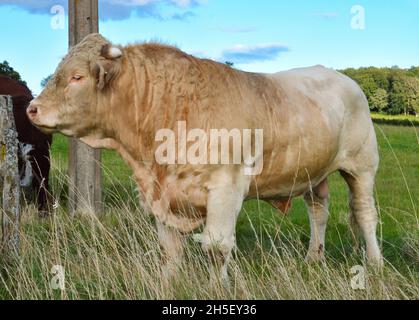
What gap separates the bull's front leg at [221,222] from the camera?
529 cm

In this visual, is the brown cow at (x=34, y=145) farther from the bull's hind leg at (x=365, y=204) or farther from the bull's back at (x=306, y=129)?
the bull's hind leg at (x=365, y=204)

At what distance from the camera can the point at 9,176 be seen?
19.5 feet

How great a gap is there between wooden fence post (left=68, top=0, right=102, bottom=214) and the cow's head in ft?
9.04

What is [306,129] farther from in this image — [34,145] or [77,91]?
[34,145]

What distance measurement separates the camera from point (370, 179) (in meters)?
7.05

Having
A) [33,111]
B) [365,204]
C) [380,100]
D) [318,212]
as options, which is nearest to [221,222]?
[33,111]

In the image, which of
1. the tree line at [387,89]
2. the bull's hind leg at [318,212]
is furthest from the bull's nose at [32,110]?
the tree line at [387,89]

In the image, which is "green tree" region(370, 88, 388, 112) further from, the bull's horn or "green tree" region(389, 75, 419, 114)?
the bull's horn

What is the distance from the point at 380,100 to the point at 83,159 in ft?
32.1

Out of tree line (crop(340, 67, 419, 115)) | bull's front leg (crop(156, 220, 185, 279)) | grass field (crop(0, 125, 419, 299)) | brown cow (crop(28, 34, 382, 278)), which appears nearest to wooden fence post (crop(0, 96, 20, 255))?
grass field (crop(0, 125, 419, 299))

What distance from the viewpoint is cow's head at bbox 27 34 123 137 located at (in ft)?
17.2

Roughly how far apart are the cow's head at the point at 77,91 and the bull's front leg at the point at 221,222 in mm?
1134

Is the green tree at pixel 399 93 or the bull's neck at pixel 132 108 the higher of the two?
the bull's neck at pixel 132 108
